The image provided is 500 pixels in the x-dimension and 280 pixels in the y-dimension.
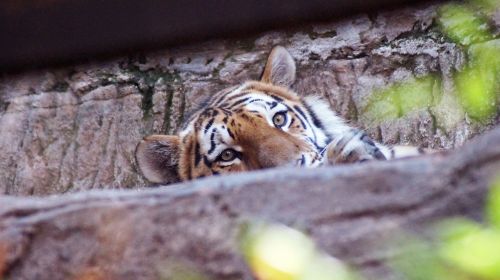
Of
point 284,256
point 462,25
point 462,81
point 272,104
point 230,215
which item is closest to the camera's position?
point 284,256

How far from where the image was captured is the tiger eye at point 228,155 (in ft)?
10.5

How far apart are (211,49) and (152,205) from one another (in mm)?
2312

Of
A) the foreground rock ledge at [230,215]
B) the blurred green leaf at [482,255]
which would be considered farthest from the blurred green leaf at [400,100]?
the blurred green leaf at [482,255]

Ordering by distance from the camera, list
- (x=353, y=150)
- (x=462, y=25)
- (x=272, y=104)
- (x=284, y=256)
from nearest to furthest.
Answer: (x=284, y=256) → (x=353, y=150) → (x=272, y=104) → (x=462, y=25)

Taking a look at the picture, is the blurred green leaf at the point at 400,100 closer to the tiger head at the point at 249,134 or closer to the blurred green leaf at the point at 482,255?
the tiger head at the point at 249,134

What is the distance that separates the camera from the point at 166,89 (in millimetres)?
3959

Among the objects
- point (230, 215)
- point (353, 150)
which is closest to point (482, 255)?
point (230, 215)

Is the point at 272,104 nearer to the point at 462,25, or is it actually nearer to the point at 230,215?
the point at 462,25

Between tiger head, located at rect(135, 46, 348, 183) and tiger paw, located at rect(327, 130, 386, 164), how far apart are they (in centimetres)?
24

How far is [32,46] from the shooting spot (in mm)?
4098

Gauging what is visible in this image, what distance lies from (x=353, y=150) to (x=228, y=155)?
66 cm

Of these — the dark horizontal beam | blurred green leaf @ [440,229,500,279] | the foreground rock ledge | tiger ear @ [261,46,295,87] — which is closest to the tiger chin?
tiger ear @ [261,46,295,87]

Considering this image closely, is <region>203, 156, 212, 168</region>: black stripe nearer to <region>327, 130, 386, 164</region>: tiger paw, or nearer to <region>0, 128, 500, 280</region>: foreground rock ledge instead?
<region>327, 130, 386, 164</region>: tiger paw

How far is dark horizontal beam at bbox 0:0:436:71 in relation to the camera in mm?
3906
